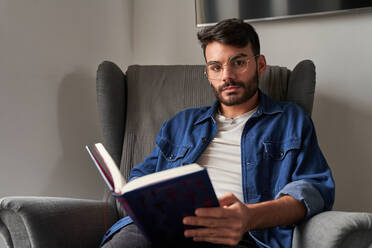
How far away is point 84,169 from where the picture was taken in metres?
1.90

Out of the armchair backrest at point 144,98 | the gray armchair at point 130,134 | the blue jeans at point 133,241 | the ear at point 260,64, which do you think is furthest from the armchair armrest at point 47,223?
the ear at point 260,64

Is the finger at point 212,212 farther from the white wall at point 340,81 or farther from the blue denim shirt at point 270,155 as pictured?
the white wall at point 340,81

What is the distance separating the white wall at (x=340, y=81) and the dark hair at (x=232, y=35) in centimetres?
48

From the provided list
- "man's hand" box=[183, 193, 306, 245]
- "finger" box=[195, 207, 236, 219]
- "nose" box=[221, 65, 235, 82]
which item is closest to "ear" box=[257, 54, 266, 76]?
"nose" box=[221, 65, 235, 82]

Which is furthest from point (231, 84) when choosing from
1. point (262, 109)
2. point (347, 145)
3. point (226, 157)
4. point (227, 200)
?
point (347, 145)

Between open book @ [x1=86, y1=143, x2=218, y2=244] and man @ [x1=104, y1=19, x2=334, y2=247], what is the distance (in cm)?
12

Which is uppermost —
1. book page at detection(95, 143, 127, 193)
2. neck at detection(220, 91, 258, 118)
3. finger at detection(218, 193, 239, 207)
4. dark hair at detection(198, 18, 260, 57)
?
dark hair at detection(198, 18, 260, 57)

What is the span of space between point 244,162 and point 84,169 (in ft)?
2.91

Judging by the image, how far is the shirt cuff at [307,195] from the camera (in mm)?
1065

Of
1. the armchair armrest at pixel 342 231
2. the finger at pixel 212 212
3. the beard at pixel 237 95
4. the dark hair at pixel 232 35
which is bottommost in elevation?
the armchair armrest at pixel 342 231

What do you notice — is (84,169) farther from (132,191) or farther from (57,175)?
(132,191)

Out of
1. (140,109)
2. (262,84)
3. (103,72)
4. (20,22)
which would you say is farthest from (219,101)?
(20,22)

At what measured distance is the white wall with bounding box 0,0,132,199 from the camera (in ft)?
4.99

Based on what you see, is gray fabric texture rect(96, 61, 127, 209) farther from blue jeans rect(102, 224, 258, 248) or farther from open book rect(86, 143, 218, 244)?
open book rect(86, 143, 218, 244)
